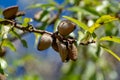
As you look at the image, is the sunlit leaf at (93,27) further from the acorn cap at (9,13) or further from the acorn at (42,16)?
the acorn at (42,16)

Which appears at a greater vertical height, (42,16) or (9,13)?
(9,13)

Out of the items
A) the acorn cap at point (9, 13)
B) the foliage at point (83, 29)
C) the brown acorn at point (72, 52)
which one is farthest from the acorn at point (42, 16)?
the brown acorn at point (72, 52)

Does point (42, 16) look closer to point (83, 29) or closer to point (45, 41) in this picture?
point (83, 29)

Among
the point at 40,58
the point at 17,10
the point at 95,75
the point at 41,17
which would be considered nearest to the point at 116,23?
the point at 95,75

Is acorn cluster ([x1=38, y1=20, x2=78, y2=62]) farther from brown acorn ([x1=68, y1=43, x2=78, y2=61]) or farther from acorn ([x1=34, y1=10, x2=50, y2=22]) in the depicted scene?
acorn ([x1=34, y1=10, x2=50, y2=22])

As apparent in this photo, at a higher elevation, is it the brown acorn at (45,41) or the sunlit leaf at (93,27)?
the sunlit leaf at (93,27)

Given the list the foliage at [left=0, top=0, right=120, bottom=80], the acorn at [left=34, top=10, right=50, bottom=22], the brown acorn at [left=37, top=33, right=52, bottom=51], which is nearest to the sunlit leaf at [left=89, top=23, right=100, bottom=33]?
the foliage at [left=0, top=0, right=120, bottom=80]

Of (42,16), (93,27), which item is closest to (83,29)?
(93,27)

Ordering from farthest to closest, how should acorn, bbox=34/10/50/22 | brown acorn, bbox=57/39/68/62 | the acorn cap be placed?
acorn, bbox=34/10/50/22 < the acorn cap < brown acorn, bbox=57/39/68/62
